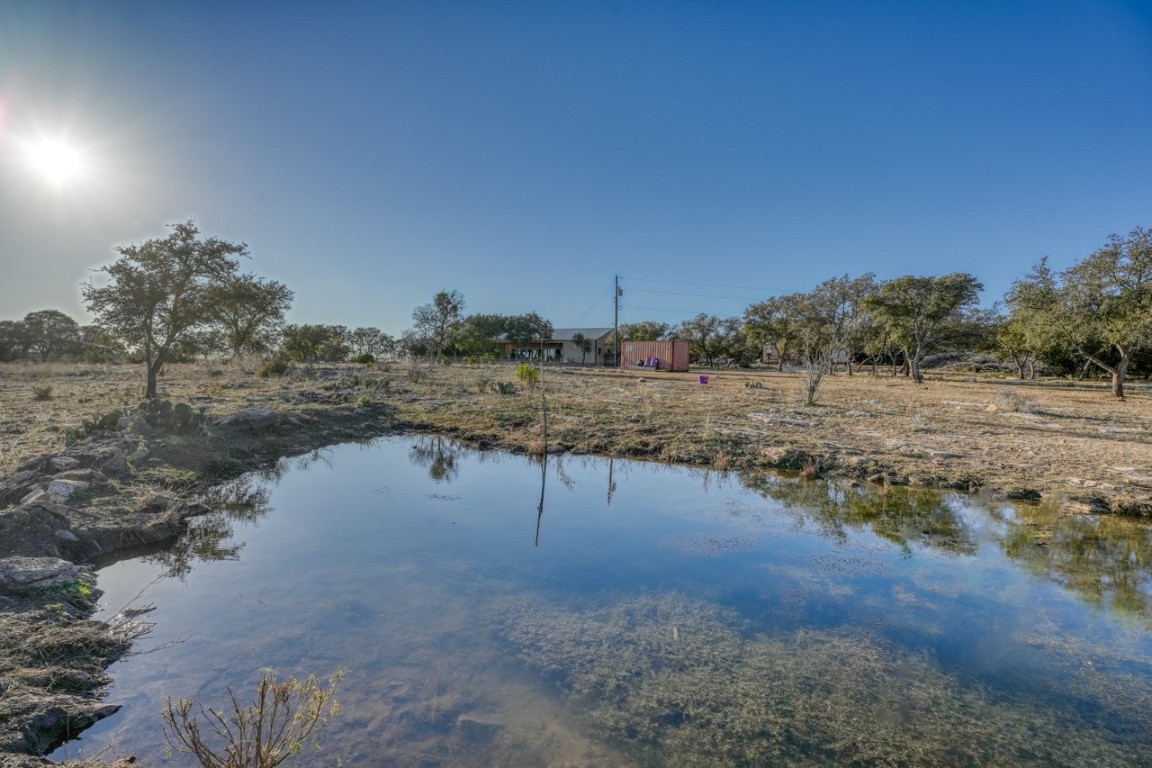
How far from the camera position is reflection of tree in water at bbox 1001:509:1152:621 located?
6.32 metres

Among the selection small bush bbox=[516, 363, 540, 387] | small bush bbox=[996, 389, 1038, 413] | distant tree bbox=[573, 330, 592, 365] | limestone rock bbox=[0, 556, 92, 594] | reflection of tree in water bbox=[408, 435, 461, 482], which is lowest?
reflection of tree in water bbox=[408, 435, 461, 482]

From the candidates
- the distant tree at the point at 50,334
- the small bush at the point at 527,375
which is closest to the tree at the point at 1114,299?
the small bush at the point at 527,375

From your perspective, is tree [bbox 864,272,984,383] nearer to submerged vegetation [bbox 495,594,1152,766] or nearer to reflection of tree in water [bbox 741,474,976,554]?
reflection of tree in water [bbox 741,474,976,554]

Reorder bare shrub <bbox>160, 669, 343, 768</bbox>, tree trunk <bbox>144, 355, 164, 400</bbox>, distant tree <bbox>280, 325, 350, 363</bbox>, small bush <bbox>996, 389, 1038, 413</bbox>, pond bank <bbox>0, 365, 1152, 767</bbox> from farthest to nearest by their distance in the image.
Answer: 1. distant tree <bbox>280, 325, 350, 363</bbox>
2. small bush <bbox>996, 389, 1038, 413</bbox>
3. tree trunk <bbox>144, 355, 164, 400</bbox>
4. pond bank <bbox>0, 365, 1152, 767</bbox>
5. bare shrub <bbox>160, 669, 343, 768</bbox>

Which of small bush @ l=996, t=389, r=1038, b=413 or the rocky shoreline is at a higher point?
small bush @ l=996, t=389, r=1038, b=413

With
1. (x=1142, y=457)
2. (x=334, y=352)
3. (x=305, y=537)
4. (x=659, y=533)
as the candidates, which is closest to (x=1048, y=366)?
(x=1142, y=457)

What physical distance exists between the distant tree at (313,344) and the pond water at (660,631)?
115 feet

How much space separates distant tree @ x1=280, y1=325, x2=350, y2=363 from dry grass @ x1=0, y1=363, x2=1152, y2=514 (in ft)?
47.7

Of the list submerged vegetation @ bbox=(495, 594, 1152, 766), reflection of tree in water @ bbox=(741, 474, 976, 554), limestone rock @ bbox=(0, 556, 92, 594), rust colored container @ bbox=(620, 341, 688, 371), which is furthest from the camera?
rust colored container @ bbox=(620, 341, 688, 371)

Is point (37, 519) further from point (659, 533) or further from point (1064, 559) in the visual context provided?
point (1064, 559)

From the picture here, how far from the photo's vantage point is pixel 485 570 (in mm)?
6676

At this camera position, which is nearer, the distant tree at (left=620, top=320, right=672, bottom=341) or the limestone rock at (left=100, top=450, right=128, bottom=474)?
the limestone rock at (left=100, top=450, right=128, bottom=474)

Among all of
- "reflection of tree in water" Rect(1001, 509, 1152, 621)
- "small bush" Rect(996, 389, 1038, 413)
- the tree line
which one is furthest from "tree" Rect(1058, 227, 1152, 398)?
"reflection of tree in water" Rect(1001, 509, 1152, 621)

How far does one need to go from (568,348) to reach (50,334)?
167 feet
